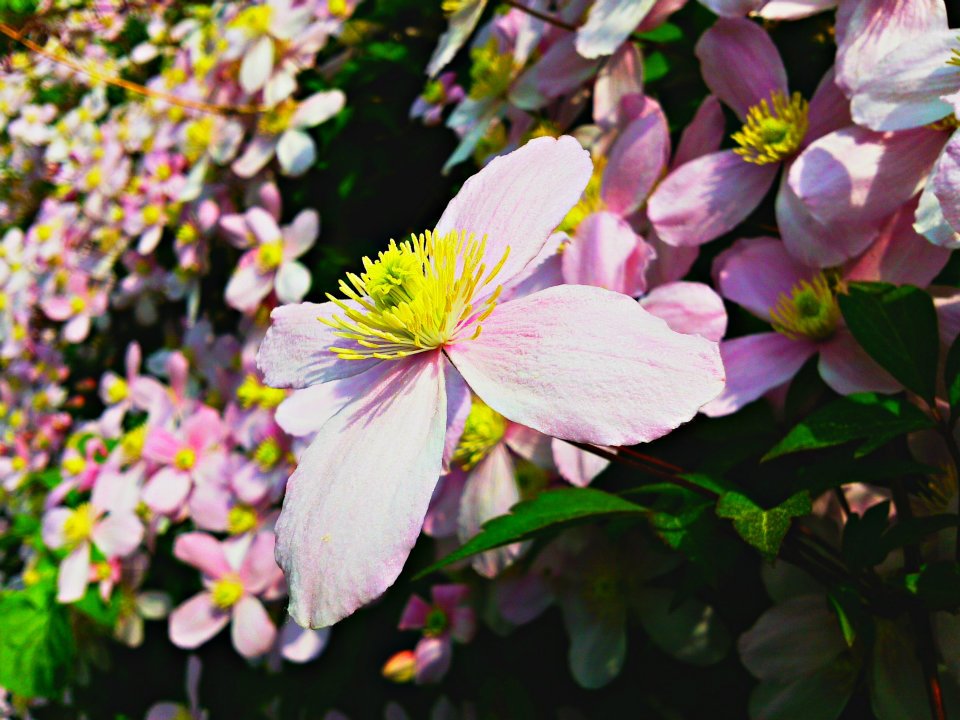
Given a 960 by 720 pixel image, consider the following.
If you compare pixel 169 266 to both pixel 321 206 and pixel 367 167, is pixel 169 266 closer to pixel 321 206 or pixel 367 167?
pixel 321 206

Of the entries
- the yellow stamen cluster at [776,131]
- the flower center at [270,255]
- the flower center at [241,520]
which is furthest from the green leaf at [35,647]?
the yellow stamen cluster at [776,131]

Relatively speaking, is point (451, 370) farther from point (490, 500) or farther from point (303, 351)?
point (490, 500)

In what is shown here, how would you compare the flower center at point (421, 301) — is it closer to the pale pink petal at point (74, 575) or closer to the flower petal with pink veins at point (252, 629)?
the flower petal with pink veins at point (252, 629)

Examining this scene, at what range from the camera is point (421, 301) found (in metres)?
0.40

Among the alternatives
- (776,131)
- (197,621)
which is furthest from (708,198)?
(197,621)

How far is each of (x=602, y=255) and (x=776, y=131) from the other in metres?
0.15

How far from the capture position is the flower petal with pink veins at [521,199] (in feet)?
1.33

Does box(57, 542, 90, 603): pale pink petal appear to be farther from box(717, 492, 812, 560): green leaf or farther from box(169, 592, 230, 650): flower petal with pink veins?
box(717, 492, 812, 560): green leaf

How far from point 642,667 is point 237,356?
760 millimetres

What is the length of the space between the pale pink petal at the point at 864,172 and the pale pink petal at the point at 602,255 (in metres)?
0.12

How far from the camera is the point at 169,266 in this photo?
1.50 m

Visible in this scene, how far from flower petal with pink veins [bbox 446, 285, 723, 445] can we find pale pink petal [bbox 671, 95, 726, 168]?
0.31 metres

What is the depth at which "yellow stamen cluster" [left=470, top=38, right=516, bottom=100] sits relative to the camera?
0.83 metres

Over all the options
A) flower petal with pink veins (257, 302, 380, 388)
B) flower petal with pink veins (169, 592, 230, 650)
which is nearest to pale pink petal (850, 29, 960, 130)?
flower petal with pink veins (257, 302, 380, 388)
